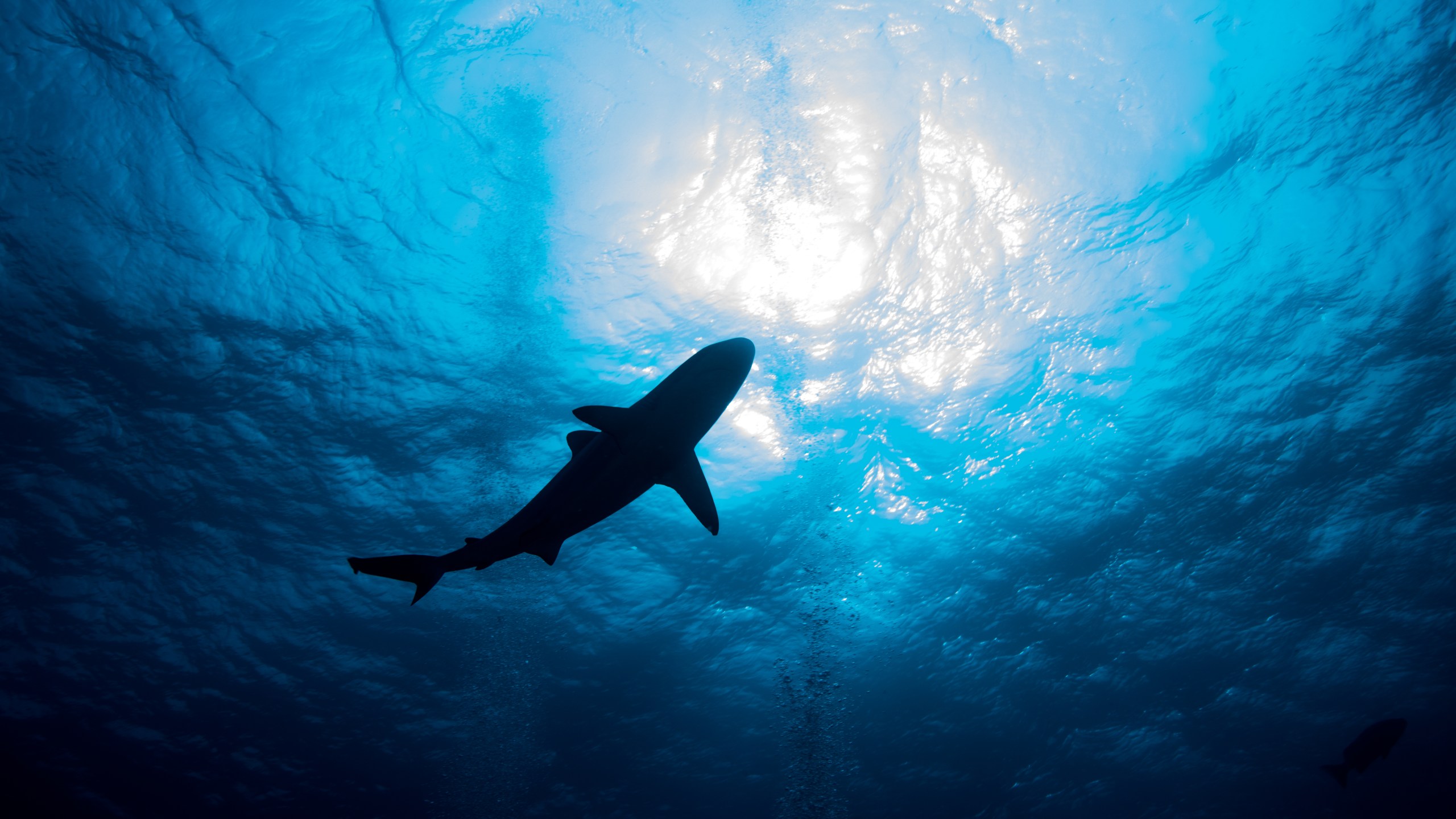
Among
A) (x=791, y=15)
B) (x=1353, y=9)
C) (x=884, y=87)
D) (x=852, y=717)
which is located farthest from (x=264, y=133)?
(x=852, y=717)

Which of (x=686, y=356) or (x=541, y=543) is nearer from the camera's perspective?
(x=541, y=543)

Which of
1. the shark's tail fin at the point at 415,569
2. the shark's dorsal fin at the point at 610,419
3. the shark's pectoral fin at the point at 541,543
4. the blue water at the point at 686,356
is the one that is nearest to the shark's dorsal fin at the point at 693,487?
the shark's dorsal fin at the point at 610,419

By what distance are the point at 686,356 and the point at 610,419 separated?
6653mm

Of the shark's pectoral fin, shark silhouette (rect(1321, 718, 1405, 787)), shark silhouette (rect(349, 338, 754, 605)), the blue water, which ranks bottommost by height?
the shark's pectoral fin

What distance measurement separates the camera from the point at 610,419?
15.3ft

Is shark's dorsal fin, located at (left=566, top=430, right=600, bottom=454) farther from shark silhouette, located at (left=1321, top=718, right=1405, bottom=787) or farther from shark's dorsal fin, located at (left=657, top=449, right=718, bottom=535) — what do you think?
shark silhouette, located at (left=1321, top=718, right=1405, bottom=787)

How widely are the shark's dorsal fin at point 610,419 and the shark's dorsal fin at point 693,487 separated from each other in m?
0.63

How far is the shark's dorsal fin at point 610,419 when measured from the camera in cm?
461

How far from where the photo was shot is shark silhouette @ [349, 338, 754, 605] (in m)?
4.57

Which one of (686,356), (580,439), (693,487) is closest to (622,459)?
(693,487)

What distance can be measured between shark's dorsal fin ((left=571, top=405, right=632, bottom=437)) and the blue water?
6.17m

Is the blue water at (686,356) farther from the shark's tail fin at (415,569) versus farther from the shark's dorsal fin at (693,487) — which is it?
the shark's tail fin at (415,569)

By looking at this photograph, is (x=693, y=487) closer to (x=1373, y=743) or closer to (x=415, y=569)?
(x=415, y=569)

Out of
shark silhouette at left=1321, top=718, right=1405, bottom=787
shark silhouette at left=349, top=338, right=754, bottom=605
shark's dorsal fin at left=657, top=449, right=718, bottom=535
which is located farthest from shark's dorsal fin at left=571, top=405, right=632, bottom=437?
shark silhouette at left=1321, top=718, right=1405, bottom=787
